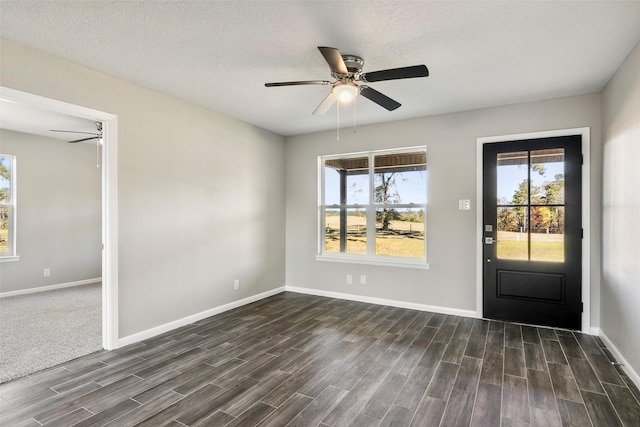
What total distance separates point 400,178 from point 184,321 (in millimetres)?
3401

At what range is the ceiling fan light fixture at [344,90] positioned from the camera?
2660 mm

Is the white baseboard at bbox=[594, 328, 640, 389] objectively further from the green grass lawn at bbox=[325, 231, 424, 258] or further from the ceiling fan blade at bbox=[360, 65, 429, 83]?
the ceiling fan blade at bbox=[360, 65, 429, 83]

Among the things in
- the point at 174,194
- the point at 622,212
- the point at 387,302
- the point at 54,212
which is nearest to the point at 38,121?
the point at 54,212

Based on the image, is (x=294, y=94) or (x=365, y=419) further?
(x=294, y=94)

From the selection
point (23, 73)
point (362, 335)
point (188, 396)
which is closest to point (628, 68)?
point (362, 335)

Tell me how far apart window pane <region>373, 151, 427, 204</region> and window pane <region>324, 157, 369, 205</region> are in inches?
7.9

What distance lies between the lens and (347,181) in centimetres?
514

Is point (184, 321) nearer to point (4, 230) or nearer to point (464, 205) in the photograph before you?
point (464, 205)

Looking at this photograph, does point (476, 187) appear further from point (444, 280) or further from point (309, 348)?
point (309, 348)

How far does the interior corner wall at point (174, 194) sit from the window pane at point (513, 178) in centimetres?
326

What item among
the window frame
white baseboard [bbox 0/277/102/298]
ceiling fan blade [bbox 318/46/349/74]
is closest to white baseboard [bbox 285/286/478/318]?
ceiling fan blade [bbox 318/46/349/74]

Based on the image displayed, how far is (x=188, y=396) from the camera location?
7.61 ft

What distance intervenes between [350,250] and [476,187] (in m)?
2.02

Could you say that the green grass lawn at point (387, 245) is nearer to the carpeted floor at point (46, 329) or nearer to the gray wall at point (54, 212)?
the carpeted floor at point (46, 329)
